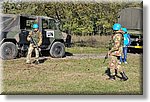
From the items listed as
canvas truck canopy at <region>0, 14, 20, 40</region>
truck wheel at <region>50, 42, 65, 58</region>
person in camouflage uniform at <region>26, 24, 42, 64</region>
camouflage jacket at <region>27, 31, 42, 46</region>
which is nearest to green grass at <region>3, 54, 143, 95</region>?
person in camouflage uniform at <region>26, 24, 42, 64</region>

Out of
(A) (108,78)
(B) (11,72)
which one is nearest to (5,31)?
(B) (11,72)

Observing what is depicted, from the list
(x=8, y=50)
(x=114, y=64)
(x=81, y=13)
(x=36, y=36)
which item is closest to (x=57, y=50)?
(x=81, y=13)

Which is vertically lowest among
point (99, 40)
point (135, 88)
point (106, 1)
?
point (135, 88)

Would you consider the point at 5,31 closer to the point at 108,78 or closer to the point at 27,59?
the point at 27,59

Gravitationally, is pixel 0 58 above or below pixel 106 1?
below

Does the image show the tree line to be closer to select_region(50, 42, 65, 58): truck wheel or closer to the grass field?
select_region(50, 42, 65, 58): truck wheel

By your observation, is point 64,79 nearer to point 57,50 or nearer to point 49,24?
point 57,50

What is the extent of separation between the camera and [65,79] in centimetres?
675

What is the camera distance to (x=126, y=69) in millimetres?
7863

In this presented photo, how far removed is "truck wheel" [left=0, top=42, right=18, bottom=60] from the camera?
8.91 meters

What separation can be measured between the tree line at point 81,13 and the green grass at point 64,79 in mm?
1361

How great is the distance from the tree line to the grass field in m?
1.34

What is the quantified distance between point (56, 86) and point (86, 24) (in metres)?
4.00

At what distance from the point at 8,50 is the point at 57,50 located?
1.52m
